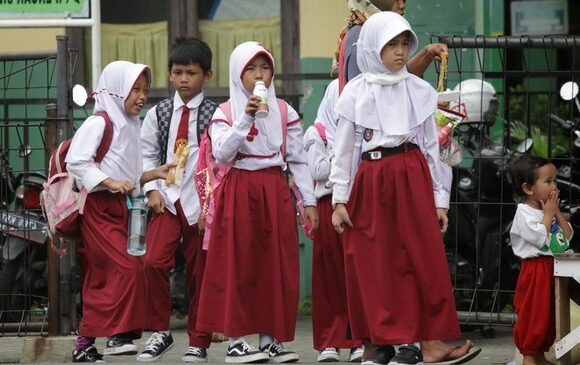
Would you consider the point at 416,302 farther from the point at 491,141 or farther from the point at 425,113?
the point at 491,141

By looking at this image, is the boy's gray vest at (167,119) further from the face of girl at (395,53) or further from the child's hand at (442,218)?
Answer: the child's hand at (442,218)

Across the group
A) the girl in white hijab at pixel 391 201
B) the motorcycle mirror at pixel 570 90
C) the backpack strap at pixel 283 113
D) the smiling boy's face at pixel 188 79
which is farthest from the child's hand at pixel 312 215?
the motorcycle mirror at pixel 570 90

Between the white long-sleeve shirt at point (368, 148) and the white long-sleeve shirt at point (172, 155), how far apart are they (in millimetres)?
1371

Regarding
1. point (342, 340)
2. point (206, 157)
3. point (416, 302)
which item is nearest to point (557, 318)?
point (416, 302)

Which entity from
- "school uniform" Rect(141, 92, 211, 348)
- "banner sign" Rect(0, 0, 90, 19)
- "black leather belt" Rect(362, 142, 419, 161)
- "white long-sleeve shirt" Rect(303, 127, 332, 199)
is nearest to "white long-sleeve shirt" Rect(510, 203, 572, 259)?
"black leather belt" Rect(362, 142, 419, 161)

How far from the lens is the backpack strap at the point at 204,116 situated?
9.49 m

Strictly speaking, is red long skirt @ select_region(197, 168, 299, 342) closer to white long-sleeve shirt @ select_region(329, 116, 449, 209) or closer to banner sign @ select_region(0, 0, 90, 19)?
white long-sleeve shirt @ select_region(329, 116, 449, 209)

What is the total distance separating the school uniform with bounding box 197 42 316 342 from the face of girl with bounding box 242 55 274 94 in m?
0.03

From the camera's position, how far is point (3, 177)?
34.3ft

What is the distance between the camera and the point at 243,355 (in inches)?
349

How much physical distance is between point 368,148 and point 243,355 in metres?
1.44

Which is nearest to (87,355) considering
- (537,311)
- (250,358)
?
(250,358)

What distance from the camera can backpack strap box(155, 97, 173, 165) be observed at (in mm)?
9578

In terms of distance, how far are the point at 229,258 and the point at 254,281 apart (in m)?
0.19
